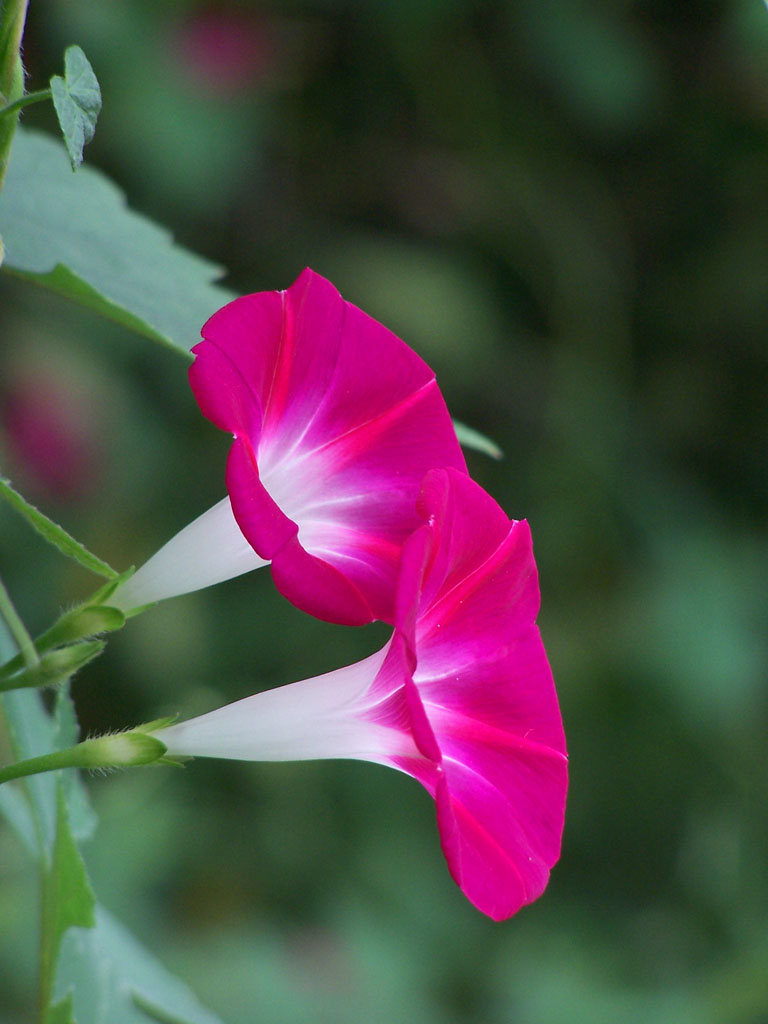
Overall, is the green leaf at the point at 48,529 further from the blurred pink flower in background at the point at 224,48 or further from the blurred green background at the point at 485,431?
the blurred pink flower in background at the point at 224,48

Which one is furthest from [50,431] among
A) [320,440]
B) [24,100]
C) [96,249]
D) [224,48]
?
[24,100]

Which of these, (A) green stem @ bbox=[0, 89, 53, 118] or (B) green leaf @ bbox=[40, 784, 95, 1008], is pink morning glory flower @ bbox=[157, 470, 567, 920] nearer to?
(B) green leaf @ bbox=[40, 784, 95, 1008]

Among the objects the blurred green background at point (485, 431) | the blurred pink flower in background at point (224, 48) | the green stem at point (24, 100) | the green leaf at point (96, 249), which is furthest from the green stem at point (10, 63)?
the blurred pink flower in background at point (224, 48)

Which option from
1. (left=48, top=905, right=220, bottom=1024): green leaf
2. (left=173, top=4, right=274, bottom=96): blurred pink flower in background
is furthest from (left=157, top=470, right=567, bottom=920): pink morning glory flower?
(left=173, top=4, right=274, bottom=96): blurred pink flower in background

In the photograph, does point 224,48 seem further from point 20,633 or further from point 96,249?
point 20,633

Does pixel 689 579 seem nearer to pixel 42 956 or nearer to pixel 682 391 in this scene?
pixel 682 391
